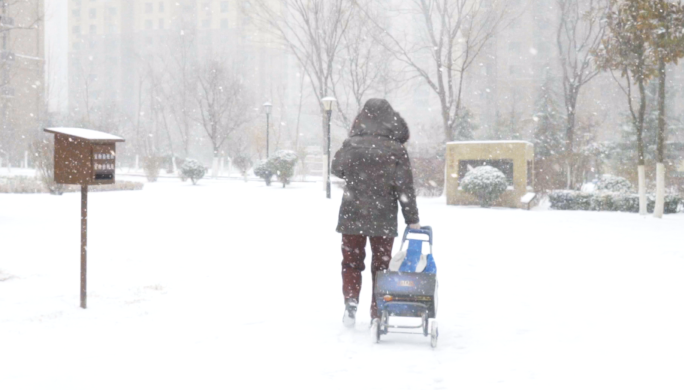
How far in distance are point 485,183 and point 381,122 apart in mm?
14119

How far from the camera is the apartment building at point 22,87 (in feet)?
140

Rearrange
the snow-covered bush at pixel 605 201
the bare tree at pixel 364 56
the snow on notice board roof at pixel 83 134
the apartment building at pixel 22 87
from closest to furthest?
1. the snow on notice board roof at pixel 83 134
2. the snow-covered bush at pixel 605 201
3. the bare tree at pixel 364 56
4. the apartment building at pixel 22 87

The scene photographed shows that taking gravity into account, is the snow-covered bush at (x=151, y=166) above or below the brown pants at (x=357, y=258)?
above

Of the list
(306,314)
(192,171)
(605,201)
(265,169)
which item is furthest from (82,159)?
(192,171)

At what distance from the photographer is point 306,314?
220 inches

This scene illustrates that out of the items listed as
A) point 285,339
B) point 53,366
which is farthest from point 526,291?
point 53,366

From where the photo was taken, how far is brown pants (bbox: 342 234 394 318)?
4.86 m

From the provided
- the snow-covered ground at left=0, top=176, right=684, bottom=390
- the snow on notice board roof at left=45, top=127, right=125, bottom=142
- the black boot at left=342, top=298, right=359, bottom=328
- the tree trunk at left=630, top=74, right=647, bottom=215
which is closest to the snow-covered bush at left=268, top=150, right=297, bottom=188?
the tree trunk at left=630, top=74, right=647, bottom=215

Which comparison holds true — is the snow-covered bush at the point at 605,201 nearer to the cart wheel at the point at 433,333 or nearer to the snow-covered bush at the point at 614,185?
the snow-covered bush at the point at 614,185

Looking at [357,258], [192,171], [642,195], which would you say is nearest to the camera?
[357,258]

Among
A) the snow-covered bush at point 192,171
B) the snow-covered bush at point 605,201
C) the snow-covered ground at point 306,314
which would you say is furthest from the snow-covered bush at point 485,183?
the snow-covered bush at point 192,171

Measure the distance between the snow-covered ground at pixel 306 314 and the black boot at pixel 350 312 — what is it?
0.09 meters

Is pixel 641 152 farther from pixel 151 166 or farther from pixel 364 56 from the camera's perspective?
pixel 151 166

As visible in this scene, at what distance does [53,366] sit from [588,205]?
645 inches
